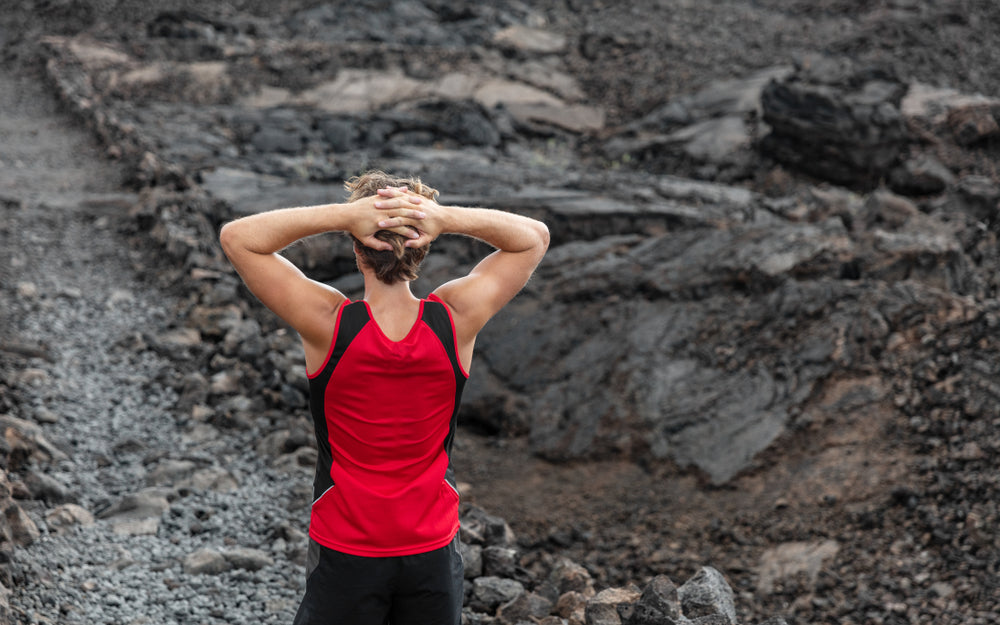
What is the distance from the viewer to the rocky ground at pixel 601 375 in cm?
549

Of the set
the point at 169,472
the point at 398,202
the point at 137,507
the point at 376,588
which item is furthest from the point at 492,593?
the point at 398,202

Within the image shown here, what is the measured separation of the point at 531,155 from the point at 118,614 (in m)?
14.2

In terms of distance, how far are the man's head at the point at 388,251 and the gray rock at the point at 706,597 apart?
2.72 metres

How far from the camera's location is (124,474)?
6.38 m

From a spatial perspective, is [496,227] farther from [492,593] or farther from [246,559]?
[246,559]

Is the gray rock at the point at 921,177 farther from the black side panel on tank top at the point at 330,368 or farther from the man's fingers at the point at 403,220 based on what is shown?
the black side panel on tank top at the point at 330,368

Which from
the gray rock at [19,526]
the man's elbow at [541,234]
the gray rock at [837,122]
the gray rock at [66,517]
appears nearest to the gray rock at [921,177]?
the gray rock at [837,122]

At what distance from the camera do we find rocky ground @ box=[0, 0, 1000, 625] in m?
5.49

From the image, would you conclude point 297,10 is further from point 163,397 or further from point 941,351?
point 941,351

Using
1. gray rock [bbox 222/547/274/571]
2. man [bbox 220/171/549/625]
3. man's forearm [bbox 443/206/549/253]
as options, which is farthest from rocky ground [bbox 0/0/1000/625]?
man's forearm [bbox 443/206/549/253]

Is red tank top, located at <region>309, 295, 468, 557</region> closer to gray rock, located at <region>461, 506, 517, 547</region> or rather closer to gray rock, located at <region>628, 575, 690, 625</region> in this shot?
gray rock, located at <region>628, 575, 690, 625</region>

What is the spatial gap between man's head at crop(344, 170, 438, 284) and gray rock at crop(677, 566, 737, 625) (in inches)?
107

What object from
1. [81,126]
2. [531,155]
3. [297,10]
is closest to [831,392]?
[531,155]

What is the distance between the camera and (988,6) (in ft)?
74.0
